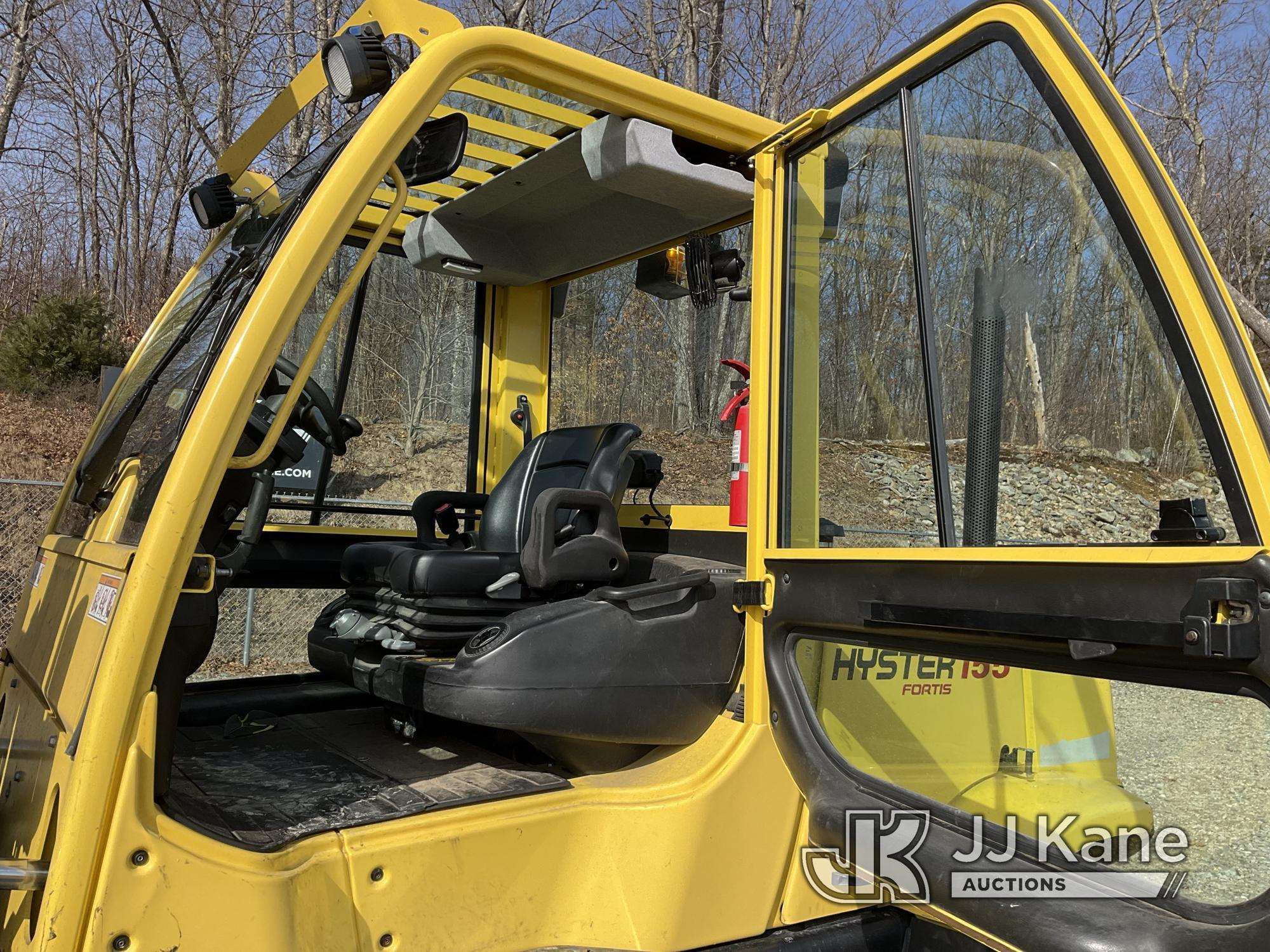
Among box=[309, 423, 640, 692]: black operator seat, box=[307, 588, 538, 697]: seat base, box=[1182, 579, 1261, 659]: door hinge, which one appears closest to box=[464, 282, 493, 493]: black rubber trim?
box=[309, 423, 640, 692]: black operator seat

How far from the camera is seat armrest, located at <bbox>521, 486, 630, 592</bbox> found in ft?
8.27

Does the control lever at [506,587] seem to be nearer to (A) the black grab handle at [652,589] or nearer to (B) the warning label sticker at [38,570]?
(A) the black grab handle at [652,589]

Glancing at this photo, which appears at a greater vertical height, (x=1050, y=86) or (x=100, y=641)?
(x=1050, y=86)

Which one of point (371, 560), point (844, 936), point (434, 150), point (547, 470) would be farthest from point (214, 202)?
point (844, 936)

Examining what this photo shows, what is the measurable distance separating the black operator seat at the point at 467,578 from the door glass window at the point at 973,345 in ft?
1.95

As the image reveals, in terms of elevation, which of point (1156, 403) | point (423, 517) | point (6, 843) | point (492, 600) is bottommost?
point (6, 843)

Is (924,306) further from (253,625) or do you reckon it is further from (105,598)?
(253,625)

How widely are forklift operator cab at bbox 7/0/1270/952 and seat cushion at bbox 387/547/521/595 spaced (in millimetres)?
13

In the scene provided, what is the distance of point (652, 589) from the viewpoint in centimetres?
232

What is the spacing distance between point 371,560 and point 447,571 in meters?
0.41

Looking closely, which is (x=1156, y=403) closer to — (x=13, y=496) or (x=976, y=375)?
(x=976, y=375)

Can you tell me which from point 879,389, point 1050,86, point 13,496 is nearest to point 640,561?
point 879,389

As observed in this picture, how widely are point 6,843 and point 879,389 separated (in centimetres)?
200

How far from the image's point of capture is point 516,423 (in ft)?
12.9
